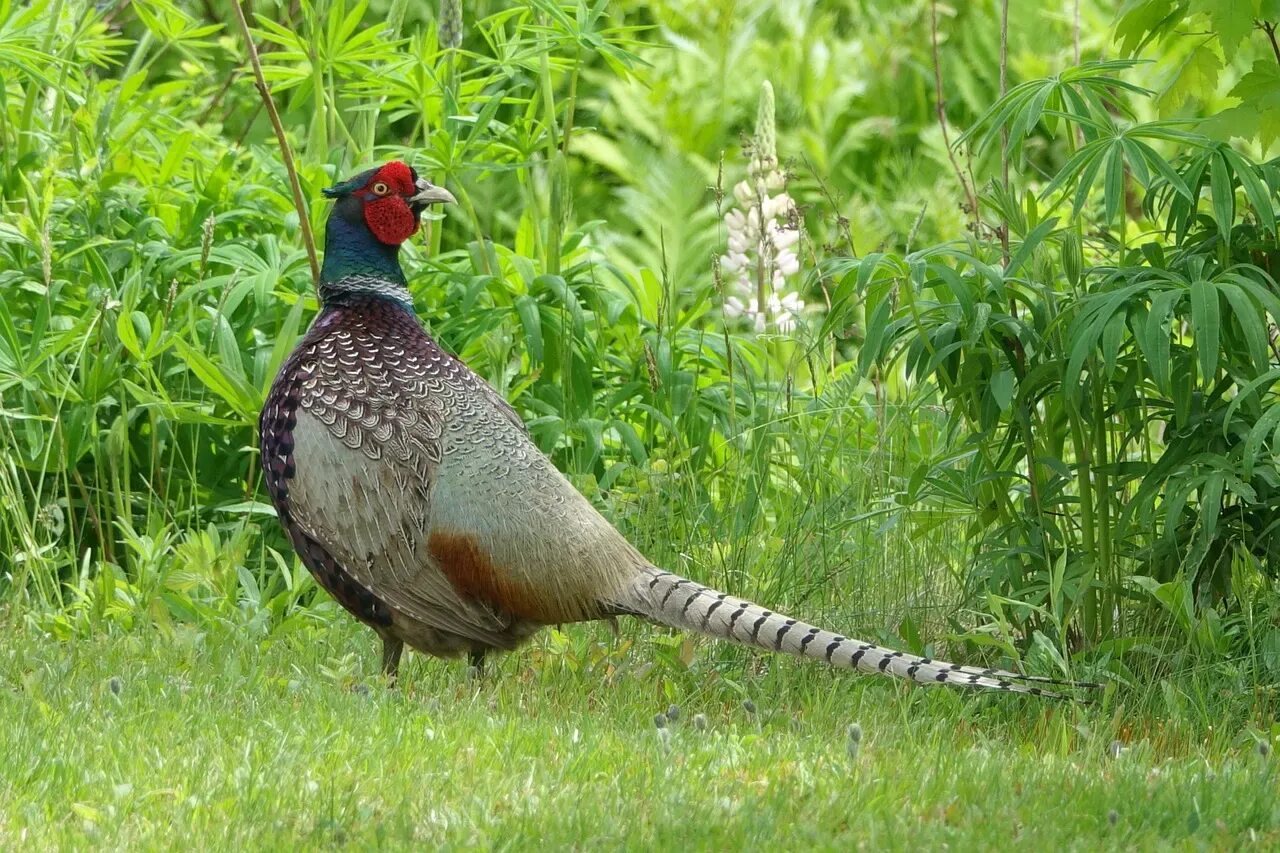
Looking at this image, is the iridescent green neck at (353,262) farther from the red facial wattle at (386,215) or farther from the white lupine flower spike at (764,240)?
the white lupine flower spike at (764,240)

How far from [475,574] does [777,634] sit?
2.82 ft

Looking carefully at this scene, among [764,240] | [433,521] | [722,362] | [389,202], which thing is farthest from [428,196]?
[722,362]

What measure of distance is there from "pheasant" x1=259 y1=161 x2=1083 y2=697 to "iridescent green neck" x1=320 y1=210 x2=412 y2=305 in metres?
0.27

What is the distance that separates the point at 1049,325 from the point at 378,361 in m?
1.89

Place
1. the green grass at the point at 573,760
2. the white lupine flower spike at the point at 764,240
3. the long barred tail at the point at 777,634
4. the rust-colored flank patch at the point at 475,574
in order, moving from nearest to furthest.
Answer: the green grass at the point at 573,760
the long barred tail at the point at 777,634
the rust-colored flank patch at the point at 475,574
the white lupine flower spike at the point at 764,240

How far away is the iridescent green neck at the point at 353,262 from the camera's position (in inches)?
205

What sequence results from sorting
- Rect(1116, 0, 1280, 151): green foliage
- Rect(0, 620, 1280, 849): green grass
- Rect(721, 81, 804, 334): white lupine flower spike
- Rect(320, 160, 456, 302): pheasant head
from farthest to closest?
Rect(721, 81, 804, 334): white lupine flower spike < Rect(320, 160, 456, 302): pheasant head < Rect(1116, 0, 1280, 151): green foliage < Rect(0, 620, 1280, 849): green grass

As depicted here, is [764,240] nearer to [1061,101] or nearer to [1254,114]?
[1061,101]

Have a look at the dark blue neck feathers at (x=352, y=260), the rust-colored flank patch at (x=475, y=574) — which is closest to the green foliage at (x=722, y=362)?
the dark blue neck feathers at (x=352, y=260)

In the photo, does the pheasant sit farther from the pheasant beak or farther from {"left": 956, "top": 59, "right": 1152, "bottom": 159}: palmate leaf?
{"left": 956, "top": 59, "right": 1152, "bottom": 159}: palmate leaf

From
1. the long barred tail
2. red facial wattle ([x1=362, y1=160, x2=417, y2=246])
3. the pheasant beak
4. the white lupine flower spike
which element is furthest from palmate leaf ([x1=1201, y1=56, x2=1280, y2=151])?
red facial wattle ([x1=362, y1=160, x2=417, y2=246])

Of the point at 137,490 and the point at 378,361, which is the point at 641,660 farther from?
the point at 137,490

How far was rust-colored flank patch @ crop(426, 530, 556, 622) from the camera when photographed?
475 cm

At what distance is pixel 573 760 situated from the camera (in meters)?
3.75
